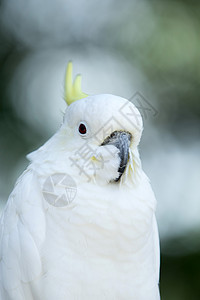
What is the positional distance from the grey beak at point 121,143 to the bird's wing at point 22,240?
0.32m

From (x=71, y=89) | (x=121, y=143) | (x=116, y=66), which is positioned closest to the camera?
(x=121, y=143)

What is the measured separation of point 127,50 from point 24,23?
41.0 inches

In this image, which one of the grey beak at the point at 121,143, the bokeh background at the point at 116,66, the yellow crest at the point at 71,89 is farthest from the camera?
the bokeh background at the point at 116,66

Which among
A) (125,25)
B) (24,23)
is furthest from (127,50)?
(24,23)

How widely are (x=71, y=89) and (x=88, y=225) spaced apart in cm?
64

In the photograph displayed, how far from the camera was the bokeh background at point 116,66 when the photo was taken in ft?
11.4

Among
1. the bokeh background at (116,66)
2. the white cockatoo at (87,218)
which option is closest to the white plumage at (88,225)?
the white cockatoo at (87,218)

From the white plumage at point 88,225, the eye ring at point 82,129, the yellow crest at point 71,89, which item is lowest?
the white plumage at point 88,225

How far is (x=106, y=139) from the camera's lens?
1.28 metres

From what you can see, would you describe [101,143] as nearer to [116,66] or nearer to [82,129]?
[82,129]

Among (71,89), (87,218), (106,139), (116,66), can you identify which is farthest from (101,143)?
(116,66)

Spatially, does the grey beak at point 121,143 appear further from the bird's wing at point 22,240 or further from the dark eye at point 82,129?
the bird's wing at point 22,240

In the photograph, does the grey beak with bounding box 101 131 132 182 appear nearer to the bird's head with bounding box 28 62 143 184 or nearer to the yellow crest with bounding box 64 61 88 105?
the bird's head with bounding box 28 62 143 184

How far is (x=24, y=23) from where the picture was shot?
3.56m
